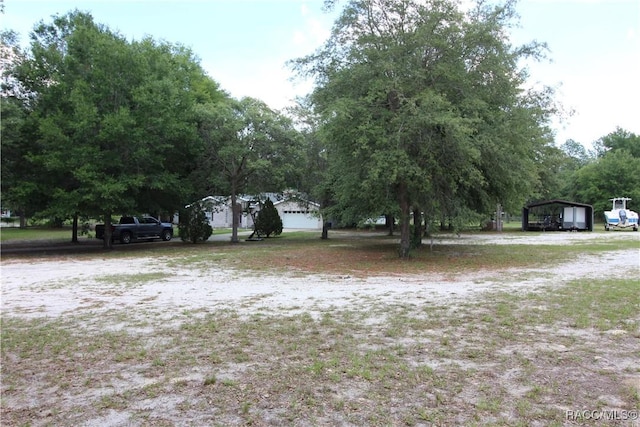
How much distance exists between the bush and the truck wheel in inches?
120

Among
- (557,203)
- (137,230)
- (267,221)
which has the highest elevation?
(557,203)

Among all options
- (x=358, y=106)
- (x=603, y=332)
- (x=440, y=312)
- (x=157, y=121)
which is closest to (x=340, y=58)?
(x=358, y=106)

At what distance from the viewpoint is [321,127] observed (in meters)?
13.5

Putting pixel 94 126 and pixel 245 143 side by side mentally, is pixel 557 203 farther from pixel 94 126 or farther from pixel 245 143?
pixel 94 126

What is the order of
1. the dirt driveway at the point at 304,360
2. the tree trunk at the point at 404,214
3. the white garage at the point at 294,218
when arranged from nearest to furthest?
1. the dirt driveway at the point at 304,360
2. the tree trunk at the point at 404,214
3. the white garage at the point at 294,218

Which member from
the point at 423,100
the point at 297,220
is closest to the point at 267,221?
the point at 297,220

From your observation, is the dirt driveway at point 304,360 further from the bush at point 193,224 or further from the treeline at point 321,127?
the bush at point 193,224

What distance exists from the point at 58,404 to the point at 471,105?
12137mm

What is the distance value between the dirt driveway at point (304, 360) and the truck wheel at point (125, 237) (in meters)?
16.0

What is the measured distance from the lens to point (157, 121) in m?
17.2

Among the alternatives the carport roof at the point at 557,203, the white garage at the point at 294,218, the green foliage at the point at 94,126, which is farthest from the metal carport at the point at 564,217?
the green foliage at the point at 94,126

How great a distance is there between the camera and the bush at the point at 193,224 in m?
22.9

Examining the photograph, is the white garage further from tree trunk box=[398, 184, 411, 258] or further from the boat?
tree trunk box=[398, 184, 411, 258]

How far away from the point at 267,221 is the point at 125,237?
8.18 metres
